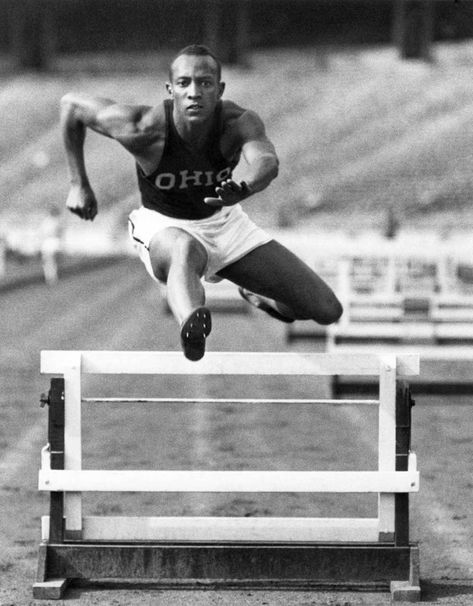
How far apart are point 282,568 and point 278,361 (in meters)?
0.83

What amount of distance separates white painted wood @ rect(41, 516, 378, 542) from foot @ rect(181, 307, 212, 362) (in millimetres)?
693

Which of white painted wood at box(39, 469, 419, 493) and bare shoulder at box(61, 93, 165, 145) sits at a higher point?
bare shoulder at box(61, 93, 165, 145)

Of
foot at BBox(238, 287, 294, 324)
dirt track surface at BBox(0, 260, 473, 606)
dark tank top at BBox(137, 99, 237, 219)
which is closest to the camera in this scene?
dirt track surface at BBox(0, 260, 473, 606)

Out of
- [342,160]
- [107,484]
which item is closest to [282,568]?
[107,484]

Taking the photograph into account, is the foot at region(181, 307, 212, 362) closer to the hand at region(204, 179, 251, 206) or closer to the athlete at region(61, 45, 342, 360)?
the athlete at region(61, 45, 342, 360)

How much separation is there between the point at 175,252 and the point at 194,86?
27.8 inches

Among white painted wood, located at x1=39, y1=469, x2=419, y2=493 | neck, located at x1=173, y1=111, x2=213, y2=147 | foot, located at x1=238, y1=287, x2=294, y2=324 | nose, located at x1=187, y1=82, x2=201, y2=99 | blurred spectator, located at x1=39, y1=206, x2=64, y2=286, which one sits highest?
blurred spectator, located at x1=39, y1=206, x2=64, y2=286

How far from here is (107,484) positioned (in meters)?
→ 6.25

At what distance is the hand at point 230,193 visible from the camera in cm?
610

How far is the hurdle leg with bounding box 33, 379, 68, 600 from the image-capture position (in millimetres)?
6168

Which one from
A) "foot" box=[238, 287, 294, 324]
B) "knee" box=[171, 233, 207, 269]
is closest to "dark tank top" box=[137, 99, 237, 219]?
"knee" box=[171, 233, 207, 269]

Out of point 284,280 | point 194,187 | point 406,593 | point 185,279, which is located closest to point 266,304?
point 284,280

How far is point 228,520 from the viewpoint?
6.37 metres

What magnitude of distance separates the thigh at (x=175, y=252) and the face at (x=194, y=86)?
510 mm
